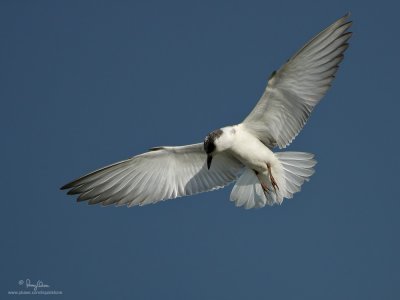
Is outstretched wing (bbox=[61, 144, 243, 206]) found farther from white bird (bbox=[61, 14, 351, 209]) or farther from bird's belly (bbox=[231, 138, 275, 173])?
bird's belly (bbox=[231, 138, 275, 173])

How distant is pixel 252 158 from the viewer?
11000 mm

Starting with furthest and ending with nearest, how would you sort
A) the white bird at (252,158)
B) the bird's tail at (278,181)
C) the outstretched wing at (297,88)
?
the bird's tail at (278,181) < the white bird at (252,158) < the outstretched wing at (297,88)

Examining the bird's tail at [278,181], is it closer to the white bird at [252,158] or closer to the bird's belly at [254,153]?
the white bird at [252,158]

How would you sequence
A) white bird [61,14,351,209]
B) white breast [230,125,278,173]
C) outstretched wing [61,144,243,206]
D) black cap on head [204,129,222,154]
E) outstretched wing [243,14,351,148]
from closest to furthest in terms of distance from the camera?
outstretched wing [243,14,351,148], white bird [61,14,351,209], black cap on head [204,129,222,154], white breast [230,125,278,173], outstretched wing [61,144,243,206]

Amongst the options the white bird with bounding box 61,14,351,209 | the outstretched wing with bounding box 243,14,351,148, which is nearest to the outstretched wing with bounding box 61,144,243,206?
the white bird with bounding box 61,14,351,209

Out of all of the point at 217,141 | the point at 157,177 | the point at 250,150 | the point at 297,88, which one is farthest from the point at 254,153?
the point at 157,177

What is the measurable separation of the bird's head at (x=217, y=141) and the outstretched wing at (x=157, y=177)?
648 millimetres

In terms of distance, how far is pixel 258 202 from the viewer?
1183 cm

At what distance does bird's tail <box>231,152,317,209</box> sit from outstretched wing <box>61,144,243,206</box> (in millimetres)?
268

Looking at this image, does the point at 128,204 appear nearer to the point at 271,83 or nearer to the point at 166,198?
the point at 166,198

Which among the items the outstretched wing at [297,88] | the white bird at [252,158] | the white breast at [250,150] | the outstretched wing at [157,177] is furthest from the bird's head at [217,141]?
the outstretched wing at [157,177]

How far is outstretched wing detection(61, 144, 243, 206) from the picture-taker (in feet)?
37.6

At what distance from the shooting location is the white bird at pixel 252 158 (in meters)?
10.4

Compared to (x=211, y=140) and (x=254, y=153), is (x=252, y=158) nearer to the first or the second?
(x=254, y=153)
